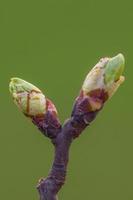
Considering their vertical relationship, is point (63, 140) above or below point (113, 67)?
below

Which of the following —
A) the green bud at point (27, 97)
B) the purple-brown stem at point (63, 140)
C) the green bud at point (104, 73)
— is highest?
the green bud at point (104, 73)

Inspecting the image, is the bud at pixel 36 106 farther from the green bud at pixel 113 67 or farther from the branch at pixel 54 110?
the green bud at pixel 113 67

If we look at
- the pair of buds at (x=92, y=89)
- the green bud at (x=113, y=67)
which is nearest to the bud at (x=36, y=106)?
the pair of buds at (x=92, y=89)

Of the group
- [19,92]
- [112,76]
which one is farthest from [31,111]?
[112,76]

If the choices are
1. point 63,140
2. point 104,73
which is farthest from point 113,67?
point 63,140

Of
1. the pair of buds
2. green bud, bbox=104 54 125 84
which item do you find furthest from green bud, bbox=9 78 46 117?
green bud, bbox=104 54 125 84

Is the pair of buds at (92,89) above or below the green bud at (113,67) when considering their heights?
below

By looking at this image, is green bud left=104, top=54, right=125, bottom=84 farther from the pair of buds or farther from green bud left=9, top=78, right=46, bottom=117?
green bud left=9, top=78, right=46, bottom=117

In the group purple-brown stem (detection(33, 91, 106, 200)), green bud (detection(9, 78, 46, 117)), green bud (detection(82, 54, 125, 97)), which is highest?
green bud (detection(82, 54, 125, 97))

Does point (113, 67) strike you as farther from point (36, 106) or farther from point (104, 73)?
point (36, 106)
